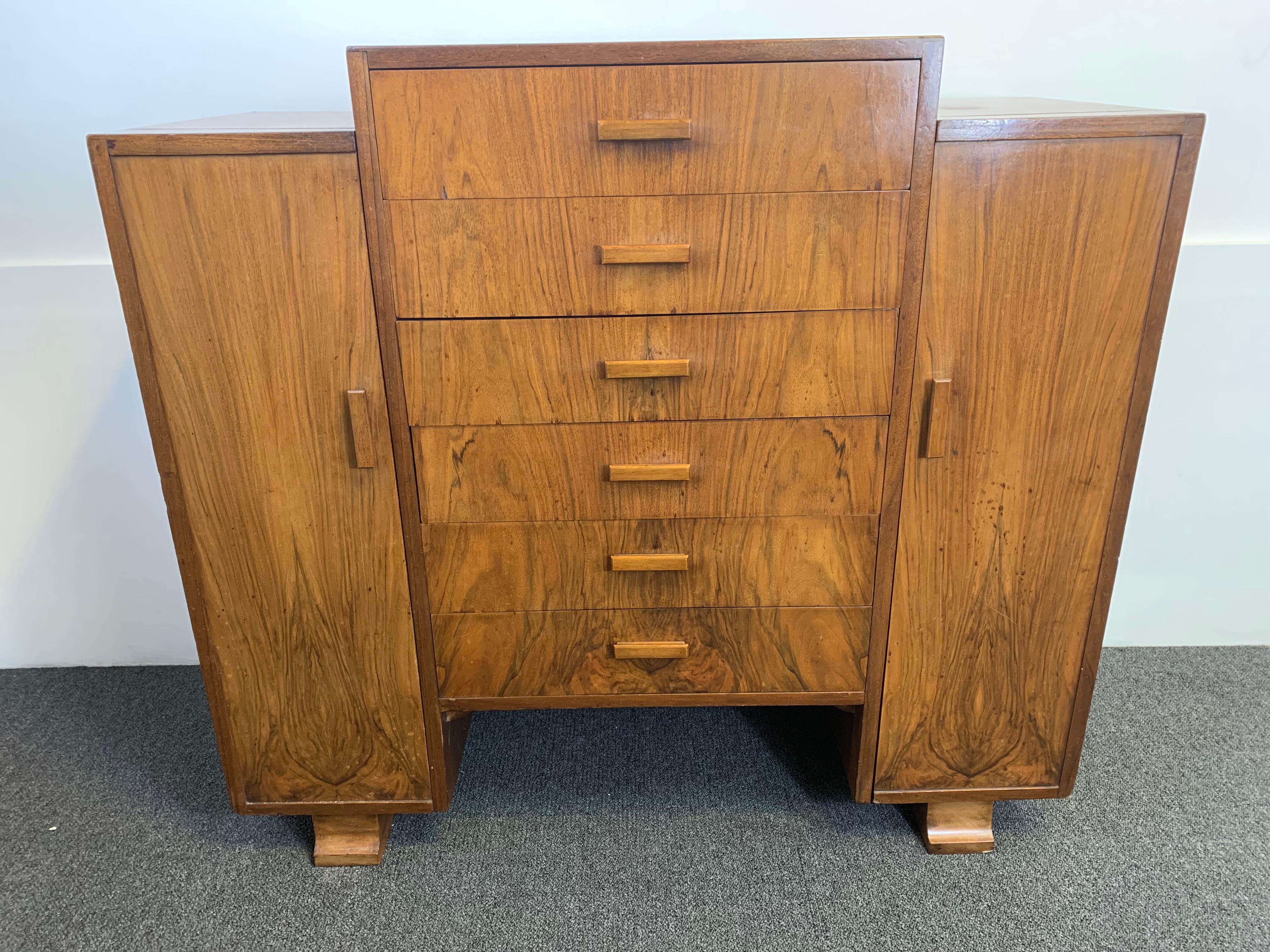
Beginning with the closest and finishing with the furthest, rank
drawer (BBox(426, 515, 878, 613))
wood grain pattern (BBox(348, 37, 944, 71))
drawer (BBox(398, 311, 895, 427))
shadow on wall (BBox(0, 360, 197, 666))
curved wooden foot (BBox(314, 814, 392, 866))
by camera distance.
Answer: wood grain pattern (BBox(348, 37, 944, 71)) < drawer (BBox(398, 311, 895, 427)) < drawer (BBox(426, 515, 878, 613)) < curved wooden foot (BBox(314, 814, 392, 866)) < shadow on wall (BBox(0, 360, 197, 666))

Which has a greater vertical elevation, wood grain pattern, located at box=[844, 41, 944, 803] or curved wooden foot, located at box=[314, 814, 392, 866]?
wood grain pattern, located at box=[844, 41, 944, 803]

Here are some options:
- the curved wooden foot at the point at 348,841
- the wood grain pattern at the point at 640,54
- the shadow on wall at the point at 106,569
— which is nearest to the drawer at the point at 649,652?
the curved wooden foot at the point at 348,841

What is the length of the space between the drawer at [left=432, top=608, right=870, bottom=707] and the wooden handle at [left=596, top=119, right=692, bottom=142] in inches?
25.3

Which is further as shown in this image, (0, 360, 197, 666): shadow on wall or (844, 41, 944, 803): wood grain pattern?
(0, 360, 197, 666): shadow on wall

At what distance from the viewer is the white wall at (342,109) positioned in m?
1.47

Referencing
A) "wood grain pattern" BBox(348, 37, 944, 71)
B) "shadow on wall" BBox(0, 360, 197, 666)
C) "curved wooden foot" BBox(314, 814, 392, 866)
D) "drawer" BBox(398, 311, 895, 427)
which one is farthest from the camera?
"shadow on wall" BBox(0, 360, 197, 666)

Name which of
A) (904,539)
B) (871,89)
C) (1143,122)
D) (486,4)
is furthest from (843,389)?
(486,4)

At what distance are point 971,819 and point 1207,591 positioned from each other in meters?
0.88

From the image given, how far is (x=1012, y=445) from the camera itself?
116 cm

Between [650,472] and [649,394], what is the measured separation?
4.2 inches

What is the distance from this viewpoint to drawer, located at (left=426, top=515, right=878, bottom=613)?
47.3 inches

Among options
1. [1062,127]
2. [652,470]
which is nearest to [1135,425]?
[1062,127]

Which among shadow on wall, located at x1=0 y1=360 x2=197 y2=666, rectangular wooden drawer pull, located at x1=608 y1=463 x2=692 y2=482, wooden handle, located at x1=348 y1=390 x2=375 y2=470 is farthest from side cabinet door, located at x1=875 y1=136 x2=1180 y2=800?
shadow on wall, located at x1=0 y1=360 x2=197 y2=666

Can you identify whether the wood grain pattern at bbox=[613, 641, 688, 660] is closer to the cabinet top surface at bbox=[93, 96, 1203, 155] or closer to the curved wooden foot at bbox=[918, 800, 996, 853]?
the curved wooden foot at bbox=[918, 800, 996, 853]
